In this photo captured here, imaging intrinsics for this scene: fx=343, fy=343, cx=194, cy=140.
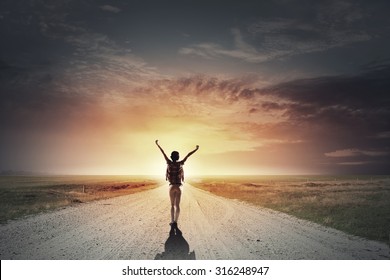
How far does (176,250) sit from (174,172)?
3.12 meters

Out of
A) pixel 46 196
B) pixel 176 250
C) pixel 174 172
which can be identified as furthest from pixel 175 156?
pixel 46 196

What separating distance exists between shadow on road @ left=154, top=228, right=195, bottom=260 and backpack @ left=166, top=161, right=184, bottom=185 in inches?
72.9

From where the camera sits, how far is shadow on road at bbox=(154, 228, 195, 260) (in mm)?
8812

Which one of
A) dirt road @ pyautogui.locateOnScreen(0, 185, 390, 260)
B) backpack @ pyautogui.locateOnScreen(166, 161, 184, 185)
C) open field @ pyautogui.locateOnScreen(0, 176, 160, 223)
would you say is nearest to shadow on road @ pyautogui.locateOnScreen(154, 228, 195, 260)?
dirt road @ pyautogui.locateOnScreen(0, 185, 390, 260)

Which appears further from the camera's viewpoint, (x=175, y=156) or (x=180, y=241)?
(x=175, y=156)

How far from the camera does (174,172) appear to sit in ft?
39.1

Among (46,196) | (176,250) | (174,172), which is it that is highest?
(174,172)

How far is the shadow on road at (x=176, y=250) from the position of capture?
28.9 feet

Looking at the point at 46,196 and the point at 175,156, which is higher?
the point at 175,156

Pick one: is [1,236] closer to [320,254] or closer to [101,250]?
[101,250]

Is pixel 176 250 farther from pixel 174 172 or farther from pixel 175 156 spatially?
pixel 175 156

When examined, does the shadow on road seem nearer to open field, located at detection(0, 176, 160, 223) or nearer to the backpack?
the backpack
